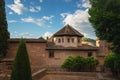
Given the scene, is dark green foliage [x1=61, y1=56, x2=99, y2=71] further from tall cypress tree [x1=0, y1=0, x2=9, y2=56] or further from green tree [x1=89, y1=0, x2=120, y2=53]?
green tree [x1=89, y1=0, x2=120, y2=53]

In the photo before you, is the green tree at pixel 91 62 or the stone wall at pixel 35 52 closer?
the green tree at pixel 91 62

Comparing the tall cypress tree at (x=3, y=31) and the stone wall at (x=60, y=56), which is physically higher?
the tall cypress tree at (x=3, y=31)

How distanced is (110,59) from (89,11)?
1278 centimetres

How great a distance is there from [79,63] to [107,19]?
19.7m

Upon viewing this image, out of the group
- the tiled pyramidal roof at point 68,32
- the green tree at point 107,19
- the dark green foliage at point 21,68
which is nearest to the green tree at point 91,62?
the tiled pyramidal roof at point 68,32

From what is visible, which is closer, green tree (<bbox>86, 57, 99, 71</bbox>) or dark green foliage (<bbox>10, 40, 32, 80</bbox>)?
dark green foliage (<bbox>10, 40, 32, 80</bbox>)

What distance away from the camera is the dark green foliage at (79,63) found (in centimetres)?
4006

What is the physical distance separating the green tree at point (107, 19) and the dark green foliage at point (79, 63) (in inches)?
656

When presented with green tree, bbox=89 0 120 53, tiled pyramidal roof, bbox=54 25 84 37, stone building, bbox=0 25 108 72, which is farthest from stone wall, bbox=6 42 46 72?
green tree, bbox=89 0 120 53

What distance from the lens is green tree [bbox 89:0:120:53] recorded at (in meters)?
21.2

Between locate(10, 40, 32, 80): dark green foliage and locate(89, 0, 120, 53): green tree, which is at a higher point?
locate(89, 0, 120, 53): green tree

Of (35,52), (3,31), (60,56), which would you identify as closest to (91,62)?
(60,56)

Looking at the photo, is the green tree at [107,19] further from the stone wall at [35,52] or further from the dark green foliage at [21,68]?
the stone wall at [35,52]

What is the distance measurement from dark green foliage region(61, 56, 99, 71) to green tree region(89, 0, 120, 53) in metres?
16.7
